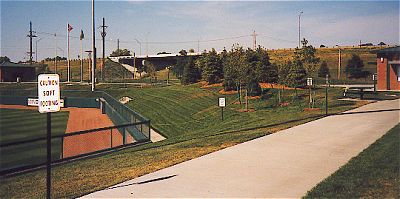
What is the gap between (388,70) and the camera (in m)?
40.3

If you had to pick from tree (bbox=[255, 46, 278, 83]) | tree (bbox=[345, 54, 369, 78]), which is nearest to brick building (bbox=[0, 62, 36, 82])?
tree (bbox=[255, 46, 278, 83])

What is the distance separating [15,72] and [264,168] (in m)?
95.3

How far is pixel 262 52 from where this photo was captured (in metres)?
45.8

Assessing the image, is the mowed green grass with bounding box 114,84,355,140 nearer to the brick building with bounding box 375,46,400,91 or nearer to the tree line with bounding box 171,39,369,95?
the tree line with bounding box 171,39,369,95

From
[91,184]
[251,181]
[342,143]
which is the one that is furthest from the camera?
[342,143]

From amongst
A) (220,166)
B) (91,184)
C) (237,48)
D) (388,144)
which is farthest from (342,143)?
(237,48)

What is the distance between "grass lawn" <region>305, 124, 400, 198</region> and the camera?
25.4 ft

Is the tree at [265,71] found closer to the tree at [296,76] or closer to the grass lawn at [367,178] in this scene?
the tree at [296,76]

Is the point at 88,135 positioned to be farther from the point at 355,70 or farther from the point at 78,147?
the point at 355,70

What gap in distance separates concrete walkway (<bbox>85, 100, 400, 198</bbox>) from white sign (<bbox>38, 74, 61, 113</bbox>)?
7.68 ft

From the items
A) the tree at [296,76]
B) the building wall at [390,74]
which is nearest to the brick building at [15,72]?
the tree at [296,76]

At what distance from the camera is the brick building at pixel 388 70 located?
39.9 m

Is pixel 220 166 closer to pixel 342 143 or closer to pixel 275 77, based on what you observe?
pixel 342 143

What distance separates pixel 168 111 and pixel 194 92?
8.56 metres
